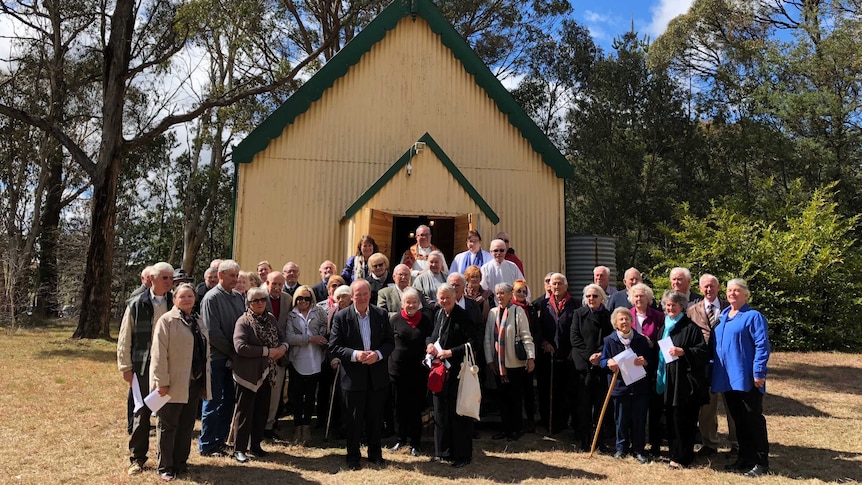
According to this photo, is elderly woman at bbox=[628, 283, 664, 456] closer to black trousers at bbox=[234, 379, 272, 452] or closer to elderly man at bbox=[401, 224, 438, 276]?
elderly man at bbox=[401, 224, 438, 276]

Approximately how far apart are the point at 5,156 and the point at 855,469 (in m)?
28.4

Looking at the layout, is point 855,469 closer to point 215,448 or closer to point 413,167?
point 215,448

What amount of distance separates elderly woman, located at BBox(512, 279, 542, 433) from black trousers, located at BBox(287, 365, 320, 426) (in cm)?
228

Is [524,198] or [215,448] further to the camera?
[524,198]

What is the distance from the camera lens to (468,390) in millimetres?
5699

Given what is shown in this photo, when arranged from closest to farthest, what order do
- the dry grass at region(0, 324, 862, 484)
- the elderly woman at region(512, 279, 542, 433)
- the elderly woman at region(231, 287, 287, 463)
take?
the dry grass at region(0, 324, 862, 484) → the elderly woman at region(231, 287, 287, 463) → the elderly woman at region(512, 279, 542, 433)

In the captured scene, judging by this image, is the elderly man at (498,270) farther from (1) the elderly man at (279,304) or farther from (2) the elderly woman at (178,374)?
(2) the elderly woman at (178,374)

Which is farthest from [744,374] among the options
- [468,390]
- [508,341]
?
[468,390]

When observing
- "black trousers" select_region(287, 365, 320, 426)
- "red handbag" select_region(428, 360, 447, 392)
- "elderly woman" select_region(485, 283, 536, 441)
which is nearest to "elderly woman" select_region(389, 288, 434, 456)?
"red handbag" select_region(428, 360, 447, 392)

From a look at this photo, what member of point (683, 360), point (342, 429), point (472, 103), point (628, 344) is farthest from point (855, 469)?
point (472, 103)

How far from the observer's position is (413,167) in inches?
388

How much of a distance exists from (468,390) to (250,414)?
195 centimetres

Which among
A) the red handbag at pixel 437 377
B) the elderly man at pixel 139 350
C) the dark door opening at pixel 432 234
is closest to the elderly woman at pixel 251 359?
the elderly man at pixel 139 350

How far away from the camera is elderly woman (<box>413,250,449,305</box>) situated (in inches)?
275
